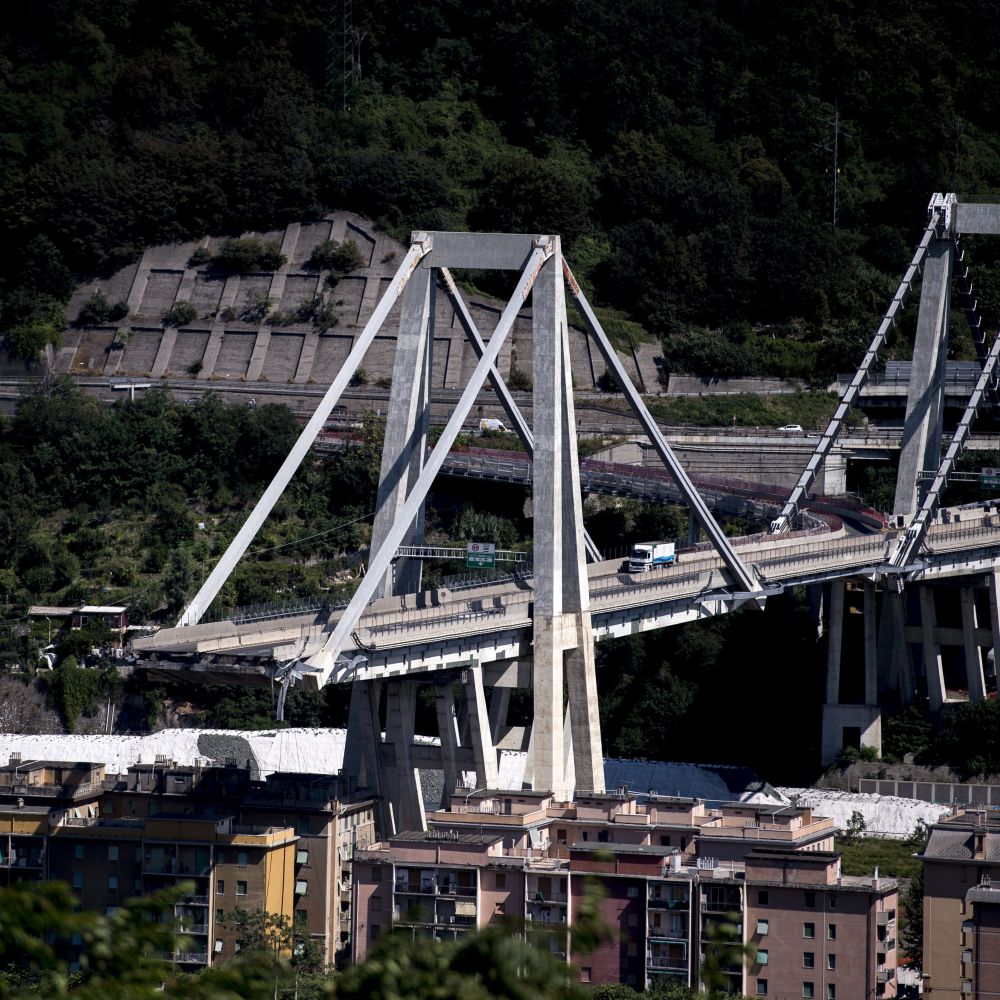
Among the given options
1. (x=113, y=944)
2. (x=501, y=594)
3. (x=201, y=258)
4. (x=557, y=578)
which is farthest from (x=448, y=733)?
(x=201, y=258)

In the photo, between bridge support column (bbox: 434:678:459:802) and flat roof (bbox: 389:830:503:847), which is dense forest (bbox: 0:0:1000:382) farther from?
flat roof (bbox: 389:830:503:847)

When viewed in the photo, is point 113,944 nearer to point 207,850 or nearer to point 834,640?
point 207,850

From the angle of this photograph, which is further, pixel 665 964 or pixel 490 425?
pixel 490 425

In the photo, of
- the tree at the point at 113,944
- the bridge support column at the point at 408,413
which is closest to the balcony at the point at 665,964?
the bridge support column at the point at 408,413

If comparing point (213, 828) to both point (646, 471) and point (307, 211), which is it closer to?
point (646, 471)

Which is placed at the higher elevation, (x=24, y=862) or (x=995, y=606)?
(x=995, y=606)
